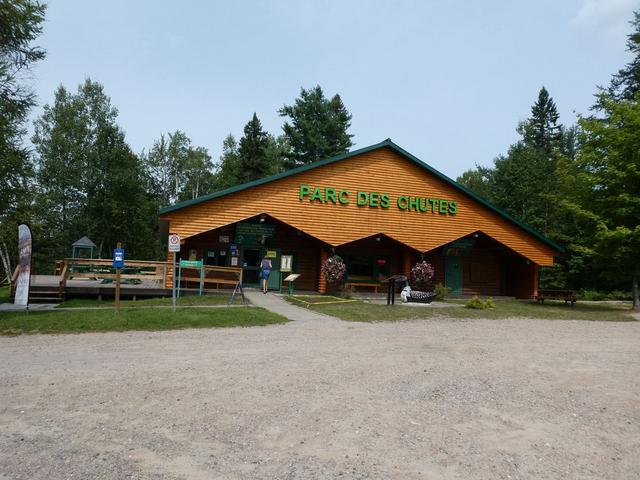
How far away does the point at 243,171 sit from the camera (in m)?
54.5

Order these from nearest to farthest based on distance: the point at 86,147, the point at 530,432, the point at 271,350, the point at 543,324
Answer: the point at 530,432 < the point at 271,350 < the point at 543,324 < the point at 86,147

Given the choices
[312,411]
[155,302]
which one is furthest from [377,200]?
[312,411]

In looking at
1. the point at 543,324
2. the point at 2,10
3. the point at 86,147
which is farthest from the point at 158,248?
the point at 543,324

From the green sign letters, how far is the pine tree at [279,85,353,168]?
96.3ft

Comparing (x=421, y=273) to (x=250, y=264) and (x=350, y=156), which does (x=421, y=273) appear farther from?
(x=250, y=264)

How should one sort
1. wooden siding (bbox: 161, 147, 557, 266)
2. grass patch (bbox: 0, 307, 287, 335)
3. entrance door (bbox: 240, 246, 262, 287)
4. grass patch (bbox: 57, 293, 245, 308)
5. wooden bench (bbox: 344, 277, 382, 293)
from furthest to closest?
wooden bench (bbox: 344, 277, 382, 293)
entrance door (bbox: 240, 246, 262, 287)
wooden siding (bbox: 161, 147, 557, 266)
grass patch (bbox: 57, 293, 245, 308)
grass patch (bbox: 0, 307, 287, 335)

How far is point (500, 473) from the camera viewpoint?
363cm

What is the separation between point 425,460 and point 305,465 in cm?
104

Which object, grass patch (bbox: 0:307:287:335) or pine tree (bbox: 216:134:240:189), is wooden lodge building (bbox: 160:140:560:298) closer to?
grass patch (bbox: 0:307:287:335)

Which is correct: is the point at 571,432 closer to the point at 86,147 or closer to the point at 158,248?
→ the point at 86,147

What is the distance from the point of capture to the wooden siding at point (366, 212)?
66.7 feet

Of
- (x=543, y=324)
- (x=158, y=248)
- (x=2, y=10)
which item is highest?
(x=2, y=10)

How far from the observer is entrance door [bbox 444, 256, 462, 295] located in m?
26.3

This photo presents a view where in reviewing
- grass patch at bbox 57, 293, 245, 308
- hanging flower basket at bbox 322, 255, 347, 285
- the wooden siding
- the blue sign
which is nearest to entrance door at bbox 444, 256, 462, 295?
the wooden siding
